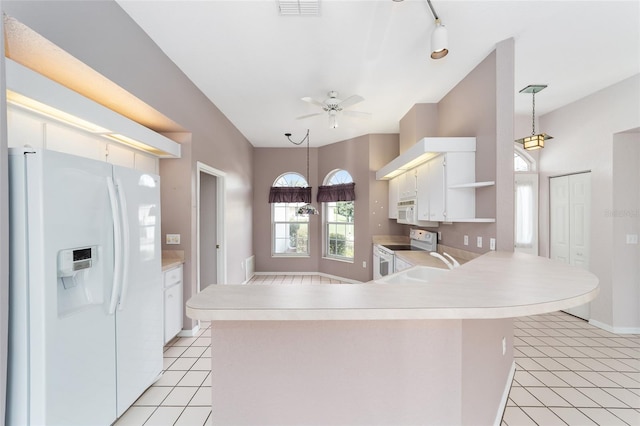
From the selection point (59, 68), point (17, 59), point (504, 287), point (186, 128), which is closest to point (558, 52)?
point (504, 287)

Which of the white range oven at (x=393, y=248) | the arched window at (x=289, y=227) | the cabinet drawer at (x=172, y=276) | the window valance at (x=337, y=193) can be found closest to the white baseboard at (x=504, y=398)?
the white range oven at (x=393, y=248)

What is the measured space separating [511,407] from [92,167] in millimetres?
3347

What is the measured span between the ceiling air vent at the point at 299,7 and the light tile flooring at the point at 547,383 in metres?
3.02

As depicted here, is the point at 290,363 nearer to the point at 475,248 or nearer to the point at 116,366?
the point at 116,366

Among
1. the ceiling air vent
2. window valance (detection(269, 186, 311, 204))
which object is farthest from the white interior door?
window valance (detection(269, 186, 311, 204))

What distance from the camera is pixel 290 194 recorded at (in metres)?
6.31

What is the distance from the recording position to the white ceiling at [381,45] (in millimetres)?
2049

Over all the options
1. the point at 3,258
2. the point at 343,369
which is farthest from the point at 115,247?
the point at 343,369

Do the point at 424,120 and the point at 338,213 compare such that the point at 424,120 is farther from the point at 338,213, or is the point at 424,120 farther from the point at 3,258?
the point at 3,258

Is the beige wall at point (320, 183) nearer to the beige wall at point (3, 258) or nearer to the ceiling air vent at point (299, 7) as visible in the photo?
the ceiling air vent at point (299, 7)

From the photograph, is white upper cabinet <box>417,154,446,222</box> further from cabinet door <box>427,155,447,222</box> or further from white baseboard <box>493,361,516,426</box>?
white baseboard <box>493,361,516,426</box>

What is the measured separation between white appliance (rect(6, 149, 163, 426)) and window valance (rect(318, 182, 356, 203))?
13.3 ft

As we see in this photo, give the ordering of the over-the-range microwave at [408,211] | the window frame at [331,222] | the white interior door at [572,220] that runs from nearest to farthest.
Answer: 1. the white interior door at [572,220]
2. the over-the-range microwave at [408,211]
3. the window frame at [331,222]

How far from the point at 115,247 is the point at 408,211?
3457 mm
